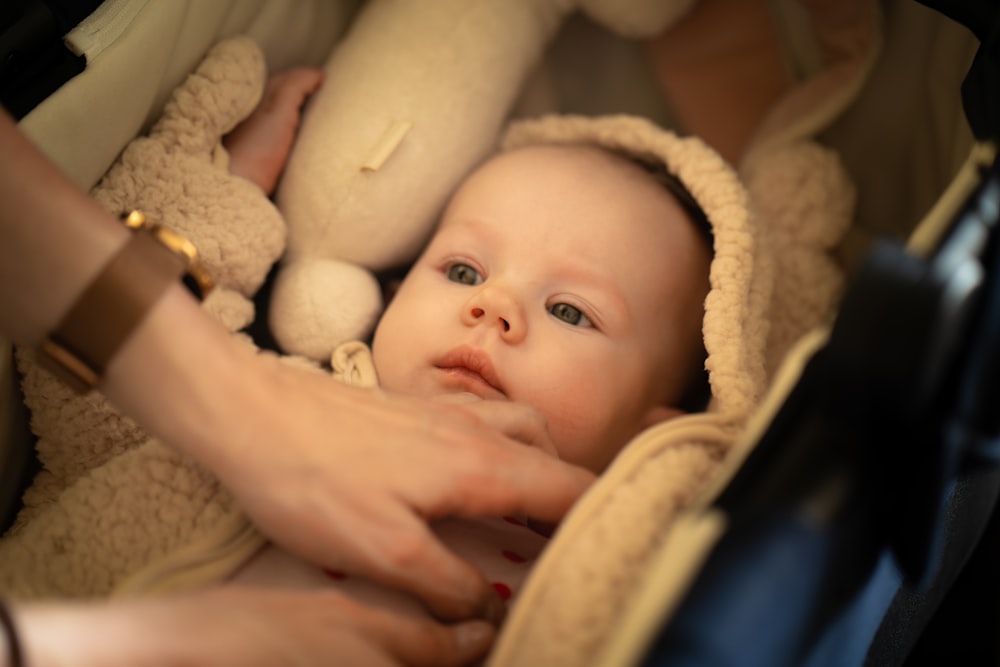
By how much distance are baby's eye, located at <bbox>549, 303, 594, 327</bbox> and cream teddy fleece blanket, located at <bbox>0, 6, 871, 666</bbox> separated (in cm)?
15

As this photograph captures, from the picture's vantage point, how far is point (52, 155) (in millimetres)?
913

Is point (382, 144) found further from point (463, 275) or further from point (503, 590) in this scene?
point (503, 590)

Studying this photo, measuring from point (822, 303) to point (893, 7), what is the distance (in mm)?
404

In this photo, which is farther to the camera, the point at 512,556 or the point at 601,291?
the point at 601,291

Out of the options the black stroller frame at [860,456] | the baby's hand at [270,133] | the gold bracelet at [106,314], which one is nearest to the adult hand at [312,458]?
the gold bracelet at [106,314]

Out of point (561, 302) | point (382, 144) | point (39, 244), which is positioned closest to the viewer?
point (39, 244)

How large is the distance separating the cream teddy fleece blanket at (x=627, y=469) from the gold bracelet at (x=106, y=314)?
174 mm

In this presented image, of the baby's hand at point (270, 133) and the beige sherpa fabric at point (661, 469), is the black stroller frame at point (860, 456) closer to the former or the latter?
the beige sherpa fabric at point (661, 469)

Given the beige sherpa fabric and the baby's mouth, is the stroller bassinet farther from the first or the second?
the baby's mouth

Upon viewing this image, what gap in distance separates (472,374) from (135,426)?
0.38 m

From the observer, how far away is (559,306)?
1094 mm

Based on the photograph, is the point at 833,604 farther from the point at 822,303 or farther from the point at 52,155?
the point at 52,155

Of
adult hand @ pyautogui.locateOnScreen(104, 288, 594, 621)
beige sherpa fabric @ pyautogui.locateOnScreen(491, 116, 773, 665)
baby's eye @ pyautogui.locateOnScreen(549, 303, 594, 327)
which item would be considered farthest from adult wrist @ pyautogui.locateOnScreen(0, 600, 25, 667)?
baby's eye @ pyautogui.locateOnScreen(549, 303, 594, 327)

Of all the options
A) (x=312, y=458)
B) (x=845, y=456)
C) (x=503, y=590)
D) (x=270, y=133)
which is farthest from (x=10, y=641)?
(x=270, y=133)
